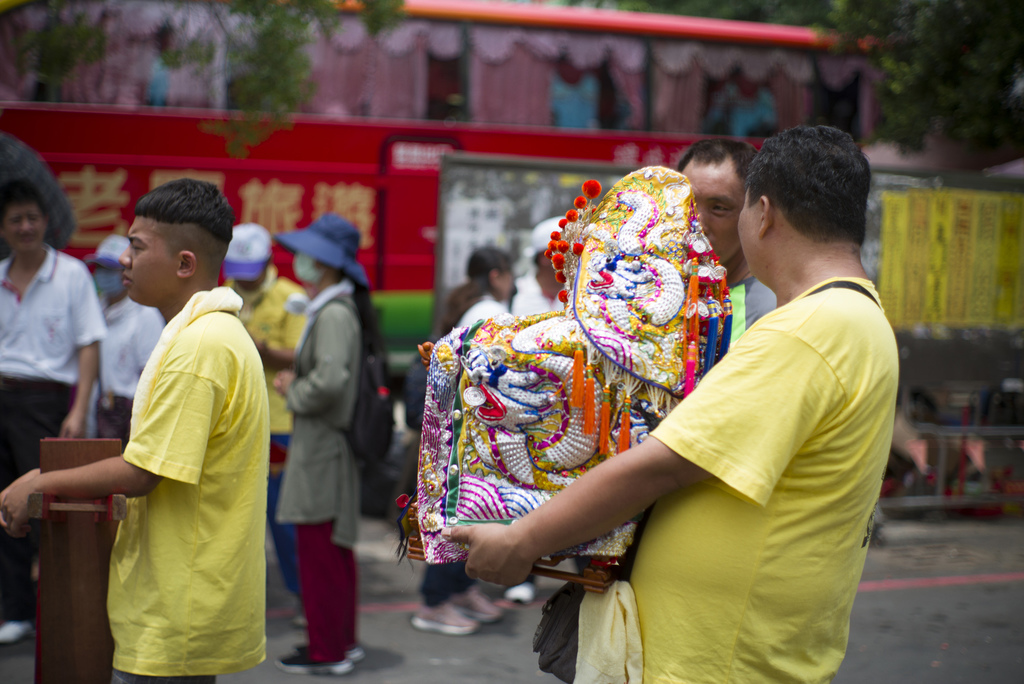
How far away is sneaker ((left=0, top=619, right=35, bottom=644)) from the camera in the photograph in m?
3.90

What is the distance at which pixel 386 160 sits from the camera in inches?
372

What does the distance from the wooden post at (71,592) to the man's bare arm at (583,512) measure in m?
1.10

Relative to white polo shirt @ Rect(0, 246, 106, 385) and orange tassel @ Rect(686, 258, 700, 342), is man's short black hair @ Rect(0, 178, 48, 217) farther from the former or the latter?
orange tassel @ Rect(686, 258, 700, 342)

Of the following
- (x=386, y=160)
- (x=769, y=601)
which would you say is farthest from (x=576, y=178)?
(x=769, y=601)

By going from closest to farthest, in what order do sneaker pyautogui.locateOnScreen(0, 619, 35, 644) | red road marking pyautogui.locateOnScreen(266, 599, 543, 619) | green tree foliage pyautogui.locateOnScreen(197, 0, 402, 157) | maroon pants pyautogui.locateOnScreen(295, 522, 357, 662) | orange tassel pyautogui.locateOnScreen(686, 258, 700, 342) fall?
orange tassel pyautogui.locateOnScreen(686, 258, 700, 342) → maroon pants pyautogui.locateOnScreen(295, 522, 357, 662) → sneaker pyautogui.locateOnScreen(0, 619, 35, 644) → red road marking pyautogui.locateOnScreen(266, 599, 543, 619) → green tree foliage pyautogui.locateOnScreen(197, 0, 402, 157)

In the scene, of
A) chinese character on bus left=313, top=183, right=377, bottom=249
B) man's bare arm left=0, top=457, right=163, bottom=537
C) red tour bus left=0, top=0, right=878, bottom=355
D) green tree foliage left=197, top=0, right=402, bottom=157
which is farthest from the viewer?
chinese character on bus left=313, top=183, right=377, bottom=249

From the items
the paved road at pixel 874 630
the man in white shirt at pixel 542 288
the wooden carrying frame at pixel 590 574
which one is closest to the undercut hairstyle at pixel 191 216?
the wooden carrying frame at pixel 590 574

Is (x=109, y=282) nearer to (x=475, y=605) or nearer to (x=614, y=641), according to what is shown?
(x=475, y=605)

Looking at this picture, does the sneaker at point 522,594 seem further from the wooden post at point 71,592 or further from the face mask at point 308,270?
the wooden post at point 71,592

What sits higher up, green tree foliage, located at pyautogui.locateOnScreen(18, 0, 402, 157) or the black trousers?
green tree foliage, located at pyautogui.locateOnScreen(18, 0, 402, 157)

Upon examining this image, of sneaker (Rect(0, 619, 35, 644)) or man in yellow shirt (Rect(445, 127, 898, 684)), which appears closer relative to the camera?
man in yellow shirt (Rect(445, 127, 898, 684))

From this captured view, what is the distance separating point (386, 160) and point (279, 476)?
5542 millimetres

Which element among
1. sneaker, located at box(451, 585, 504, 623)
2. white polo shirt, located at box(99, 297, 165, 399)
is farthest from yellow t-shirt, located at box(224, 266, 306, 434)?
sneaker, located at box(451, 585, 504, 623)

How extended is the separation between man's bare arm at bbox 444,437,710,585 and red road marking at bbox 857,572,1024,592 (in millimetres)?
4324
